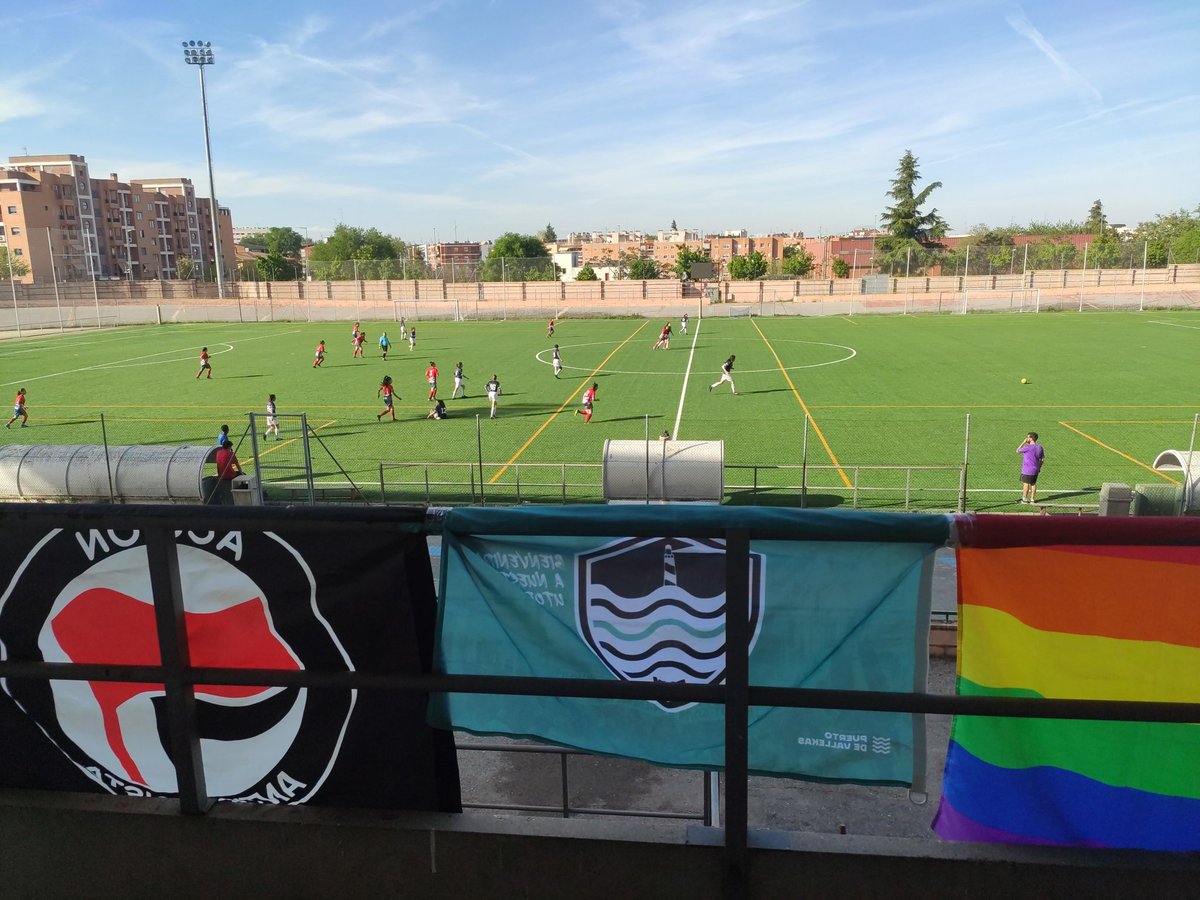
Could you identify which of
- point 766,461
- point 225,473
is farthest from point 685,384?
point 225,473

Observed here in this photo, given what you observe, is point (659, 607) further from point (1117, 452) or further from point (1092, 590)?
point (1117, 452)

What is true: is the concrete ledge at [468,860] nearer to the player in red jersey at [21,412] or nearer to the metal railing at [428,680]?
the metal railing at [428,680]

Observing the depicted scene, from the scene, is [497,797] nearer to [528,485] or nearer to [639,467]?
[639,467]

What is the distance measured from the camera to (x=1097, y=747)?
8.94 feet

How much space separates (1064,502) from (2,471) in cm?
2365

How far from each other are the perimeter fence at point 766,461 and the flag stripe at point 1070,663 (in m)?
14.0

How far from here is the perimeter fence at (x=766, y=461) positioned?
19.4 m

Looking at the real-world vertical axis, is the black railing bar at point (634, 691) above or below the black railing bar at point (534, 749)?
above

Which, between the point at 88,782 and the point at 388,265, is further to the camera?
the point at 388,265

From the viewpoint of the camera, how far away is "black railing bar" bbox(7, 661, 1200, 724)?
2564 mm

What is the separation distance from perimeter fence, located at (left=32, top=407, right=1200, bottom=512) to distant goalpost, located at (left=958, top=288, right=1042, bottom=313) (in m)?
47.1

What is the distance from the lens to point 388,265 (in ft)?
301

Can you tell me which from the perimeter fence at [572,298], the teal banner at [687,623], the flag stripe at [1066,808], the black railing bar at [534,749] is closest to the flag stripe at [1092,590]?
the teal banner at [687,623]

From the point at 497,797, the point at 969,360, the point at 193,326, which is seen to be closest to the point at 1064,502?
the point at 497,797
